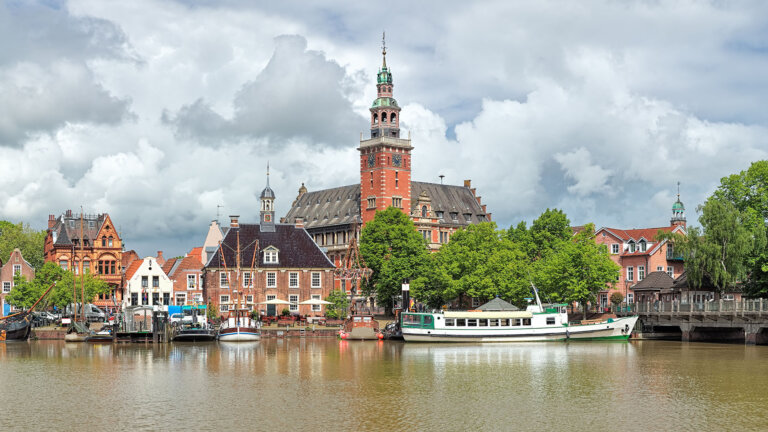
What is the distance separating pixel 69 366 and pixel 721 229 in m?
56.2

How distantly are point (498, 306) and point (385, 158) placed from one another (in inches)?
2379

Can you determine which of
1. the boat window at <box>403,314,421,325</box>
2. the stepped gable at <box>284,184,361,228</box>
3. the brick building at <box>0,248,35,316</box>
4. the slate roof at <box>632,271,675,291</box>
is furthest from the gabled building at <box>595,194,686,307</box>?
the brick building at <box>0,248,35,316</box>

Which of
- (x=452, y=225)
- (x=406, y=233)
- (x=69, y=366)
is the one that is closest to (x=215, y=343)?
(x=69, y=366)

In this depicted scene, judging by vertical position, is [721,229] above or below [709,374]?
above

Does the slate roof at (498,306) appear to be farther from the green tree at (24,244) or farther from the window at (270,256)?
the green tree at (24,244)

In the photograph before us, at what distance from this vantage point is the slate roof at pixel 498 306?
292 ft

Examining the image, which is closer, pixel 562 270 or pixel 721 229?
pixel 721 229

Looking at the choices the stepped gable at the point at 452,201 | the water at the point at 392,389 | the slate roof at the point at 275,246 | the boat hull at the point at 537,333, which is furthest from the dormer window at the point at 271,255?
the water at the point at 392,389

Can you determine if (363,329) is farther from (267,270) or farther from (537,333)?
(267,270)

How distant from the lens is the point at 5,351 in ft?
267

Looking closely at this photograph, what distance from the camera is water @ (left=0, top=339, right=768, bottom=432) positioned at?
3975cm

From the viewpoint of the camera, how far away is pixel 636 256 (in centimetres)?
11675

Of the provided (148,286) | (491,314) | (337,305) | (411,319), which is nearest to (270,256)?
(337,305)

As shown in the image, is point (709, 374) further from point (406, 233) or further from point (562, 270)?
point (406, 233)
